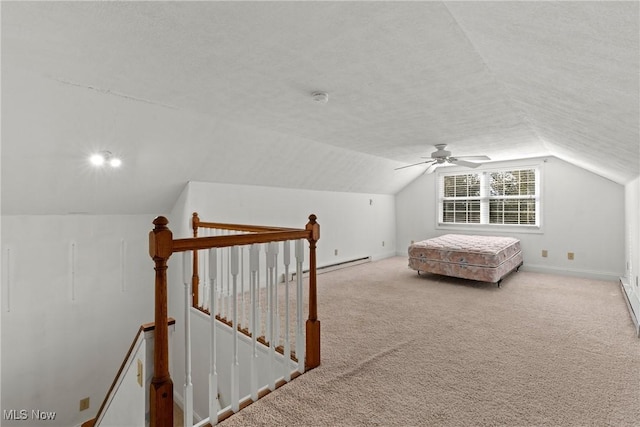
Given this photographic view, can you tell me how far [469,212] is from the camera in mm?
6516

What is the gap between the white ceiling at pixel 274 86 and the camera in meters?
1.41

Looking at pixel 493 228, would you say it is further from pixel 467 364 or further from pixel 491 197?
pixel 467 364

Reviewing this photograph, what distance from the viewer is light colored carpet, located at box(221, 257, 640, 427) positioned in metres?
1.82

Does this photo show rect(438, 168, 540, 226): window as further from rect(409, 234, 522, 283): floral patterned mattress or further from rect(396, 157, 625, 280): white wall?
rect(409, 234, 522, 283): floral patterned mattress

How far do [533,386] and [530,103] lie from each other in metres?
2.04

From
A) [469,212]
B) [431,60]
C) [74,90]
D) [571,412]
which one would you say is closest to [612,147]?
[431,60]

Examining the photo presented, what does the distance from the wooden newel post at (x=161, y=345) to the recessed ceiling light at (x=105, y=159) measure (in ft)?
6.74

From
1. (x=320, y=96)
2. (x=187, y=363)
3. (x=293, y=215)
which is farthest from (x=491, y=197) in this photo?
(x=187, y=363)

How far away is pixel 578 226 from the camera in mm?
5266

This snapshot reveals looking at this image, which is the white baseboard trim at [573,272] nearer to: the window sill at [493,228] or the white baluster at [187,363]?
the window sill at [493,228]

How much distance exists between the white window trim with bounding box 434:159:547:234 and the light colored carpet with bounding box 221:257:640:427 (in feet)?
5.90

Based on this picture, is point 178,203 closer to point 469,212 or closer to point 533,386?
point 533,386

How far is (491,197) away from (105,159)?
6.32 meters

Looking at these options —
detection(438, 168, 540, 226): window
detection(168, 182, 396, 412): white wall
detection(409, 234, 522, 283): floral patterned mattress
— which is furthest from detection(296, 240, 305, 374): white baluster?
detection(438, 168, 540, 226): window
